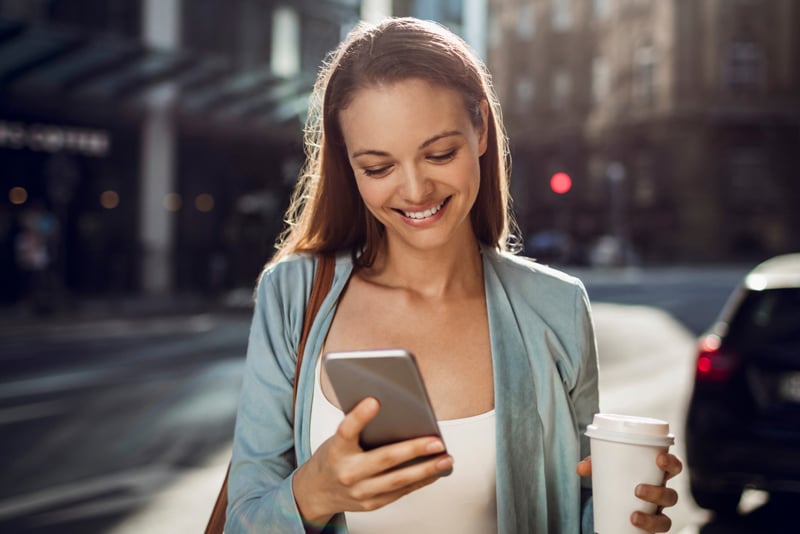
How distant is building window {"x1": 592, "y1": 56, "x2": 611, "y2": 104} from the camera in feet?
161

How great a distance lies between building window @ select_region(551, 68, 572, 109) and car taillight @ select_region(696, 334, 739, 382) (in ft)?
154

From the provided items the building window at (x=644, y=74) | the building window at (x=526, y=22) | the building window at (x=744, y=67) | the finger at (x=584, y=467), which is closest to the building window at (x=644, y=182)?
the building window at (x=644, y=74)

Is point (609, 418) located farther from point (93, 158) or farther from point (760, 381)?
point (93, 158)

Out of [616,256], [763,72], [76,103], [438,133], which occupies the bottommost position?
[616,256]

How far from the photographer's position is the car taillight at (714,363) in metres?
5.58

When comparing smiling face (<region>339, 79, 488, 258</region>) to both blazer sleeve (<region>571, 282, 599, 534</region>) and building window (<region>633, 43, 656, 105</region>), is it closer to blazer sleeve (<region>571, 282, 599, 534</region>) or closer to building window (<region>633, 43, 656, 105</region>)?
blazer sleeve (<region>571, 282, 599, 534</region>)

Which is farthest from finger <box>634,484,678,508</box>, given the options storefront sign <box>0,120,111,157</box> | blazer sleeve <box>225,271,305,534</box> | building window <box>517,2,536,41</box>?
building window <box>517,2,536,41</box>

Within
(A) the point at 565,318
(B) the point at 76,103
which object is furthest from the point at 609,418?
(B) the point at 76,103

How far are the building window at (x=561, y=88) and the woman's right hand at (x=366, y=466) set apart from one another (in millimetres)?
51197

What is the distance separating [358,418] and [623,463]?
0.49 m

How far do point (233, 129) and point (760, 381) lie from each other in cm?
2407

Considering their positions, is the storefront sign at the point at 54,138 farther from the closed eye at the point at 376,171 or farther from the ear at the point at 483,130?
the closed eye at the point at 376,171

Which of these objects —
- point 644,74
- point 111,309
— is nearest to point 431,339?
point 111,309

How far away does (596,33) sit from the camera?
50.3 meters
